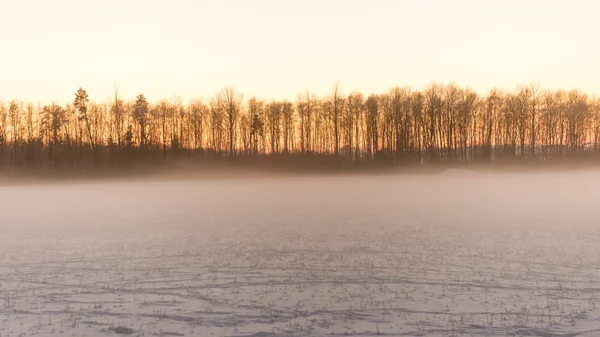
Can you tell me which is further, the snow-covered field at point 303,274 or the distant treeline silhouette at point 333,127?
the distant treeline silhouette at point 333,127

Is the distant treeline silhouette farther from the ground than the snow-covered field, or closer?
farther from the ground

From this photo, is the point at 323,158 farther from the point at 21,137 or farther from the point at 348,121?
the point at 21,137

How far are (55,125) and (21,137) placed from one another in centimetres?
909

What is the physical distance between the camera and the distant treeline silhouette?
85.8 meters

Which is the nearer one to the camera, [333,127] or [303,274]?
[303,274]

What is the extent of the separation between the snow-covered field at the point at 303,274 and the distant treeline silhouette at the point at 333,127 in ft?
200

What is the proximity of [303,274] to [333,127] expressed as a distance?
82321mm

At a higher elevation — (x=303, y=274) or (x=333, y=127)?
(x=333, y=127)

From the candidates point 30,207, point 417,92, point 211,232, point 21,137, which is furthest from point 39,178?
point 417,92

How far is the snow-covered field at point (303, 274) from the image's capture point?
838 cm

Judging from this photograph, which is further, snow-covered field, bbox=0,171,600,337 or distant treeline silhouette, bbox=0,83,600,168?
distant treeline silhouette, bbox=0,83,600,168

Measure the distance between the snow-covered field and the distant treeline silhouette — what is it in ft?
200

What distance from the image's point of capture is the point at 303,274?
11758 millimetres

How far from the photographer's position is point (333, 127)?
92.9 meters
